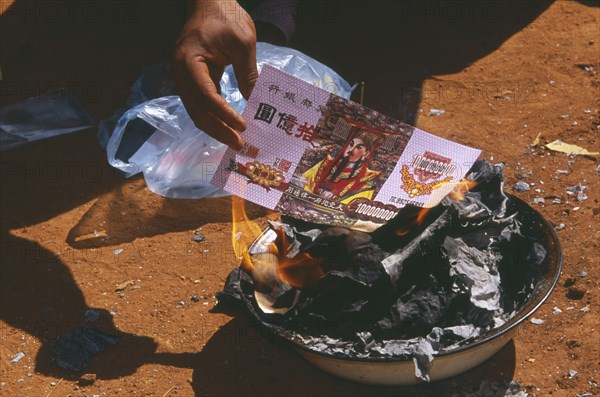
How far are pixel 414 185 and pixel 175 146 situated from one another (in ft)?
5.73

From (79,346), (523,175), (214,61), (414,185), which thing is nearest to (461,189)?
(414,185)

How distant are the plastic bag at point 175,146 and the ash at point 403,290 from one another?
1.38 m

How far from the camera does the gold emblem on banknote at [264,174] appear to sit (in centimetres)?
312

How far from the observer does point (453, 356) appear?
284cm

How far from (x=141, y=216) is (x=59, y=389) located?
4.19ft

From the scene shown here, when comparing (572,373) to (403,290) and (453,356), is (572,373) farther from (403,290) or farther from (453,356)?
(403,290)

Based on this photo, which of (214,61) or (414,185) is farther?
(414,185)

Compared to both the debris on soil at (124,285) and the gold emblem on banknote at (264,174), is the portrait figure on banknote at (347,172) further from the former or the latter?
the debris on soil at (124,285)

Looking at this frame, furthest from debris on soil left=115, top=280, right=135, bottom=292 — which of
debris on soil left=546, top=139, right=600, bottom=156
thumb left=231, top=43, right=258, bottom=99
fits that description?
debris on soil left=546, top=139, right=600, bottom=156

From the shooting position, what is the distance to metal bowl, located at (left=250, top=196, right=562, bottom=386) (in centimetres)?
282

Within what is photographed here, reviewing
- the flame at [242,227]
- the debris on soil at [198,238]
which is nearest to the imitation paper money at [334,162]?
the flame at [242,227]

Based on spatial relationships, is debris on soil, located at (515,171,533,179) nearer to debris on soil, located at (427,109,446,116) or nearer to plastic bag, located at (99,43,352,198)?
debris on soil, located at (427,109,446,116)

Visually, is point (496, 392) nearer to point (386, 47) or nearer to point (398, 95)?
point (398, 95)

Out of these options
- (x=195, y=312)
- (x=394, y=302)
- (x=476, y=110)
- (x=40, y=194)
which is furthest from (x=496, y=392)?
(x=40, y=194)
